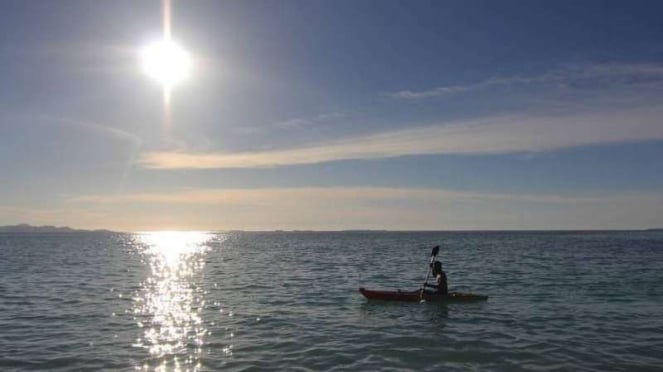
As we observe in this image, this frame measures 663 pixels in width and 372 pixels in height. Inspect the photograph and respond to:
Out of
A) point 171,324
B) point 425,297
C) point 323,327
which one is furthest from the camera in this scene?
point 425,297

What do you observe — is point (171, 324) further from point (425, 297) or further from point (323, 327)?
point (425, 297)

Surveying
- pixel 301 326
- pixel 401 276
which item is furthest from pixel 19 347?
pixel 401 276

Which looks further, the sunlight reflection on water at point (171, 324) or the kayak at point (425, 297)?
the kayak at point (425, 297)

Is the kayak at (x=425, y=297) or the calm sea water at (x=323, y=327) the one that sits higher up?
the kayak at (x=425, y=297)

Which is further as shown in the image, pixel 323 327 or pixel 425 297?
pixel 425 297

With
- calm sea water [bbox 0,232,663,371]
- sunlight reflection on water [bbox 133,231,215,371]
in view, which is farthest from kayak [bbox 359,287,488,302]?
sunlight reflection on water [bbox 133,231,215,371]

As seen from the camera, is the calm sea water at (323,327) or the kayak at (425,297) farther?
the kayak at (425,297)

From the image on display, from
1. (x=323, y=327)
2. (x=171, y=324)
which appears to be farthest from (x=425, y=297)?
(x=171, y=324)

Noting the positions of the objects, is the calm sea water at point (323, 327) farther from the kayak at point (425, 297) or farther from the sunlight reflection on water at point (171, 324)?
the kayak at point (425, 297)

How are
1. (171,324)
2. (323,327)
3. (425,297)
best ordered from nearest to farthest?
(323,327) → (171,324) → (425,297)

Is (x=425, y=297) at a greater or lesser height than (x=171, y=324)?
greater

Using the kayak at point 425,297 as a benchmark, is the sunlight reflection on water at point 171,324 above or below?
below

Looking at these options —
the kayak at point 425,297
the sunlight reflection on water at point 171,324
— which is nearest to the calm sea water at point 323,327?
the sunlight reflection on water at point 171,324

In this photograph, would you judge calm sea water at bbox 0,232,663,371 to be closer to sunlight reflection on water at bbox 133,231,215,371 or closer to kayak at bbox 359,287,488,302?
sunlight reflection on water at bbox 133,231,215,371
